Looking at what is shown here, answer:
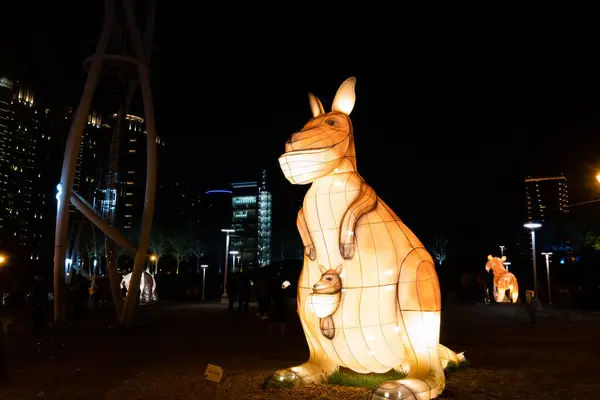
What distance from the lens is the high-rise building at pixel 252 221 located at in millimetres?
96562

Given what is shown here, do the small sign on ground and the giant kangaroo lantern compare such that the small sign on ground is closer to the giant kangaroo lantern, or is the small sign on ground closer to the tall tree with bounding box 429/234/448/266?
the giant kangaroo lantern

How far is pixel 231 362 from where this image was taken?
9156mm

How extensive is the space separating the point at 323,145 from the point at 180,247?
52.1 m

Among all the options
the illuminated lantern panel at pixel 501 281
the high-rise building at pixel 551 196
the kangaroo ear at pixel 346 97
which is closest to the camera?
the kangaroo ear at pixel 346 97

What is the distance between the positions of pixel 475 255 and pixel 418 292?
1814 inches

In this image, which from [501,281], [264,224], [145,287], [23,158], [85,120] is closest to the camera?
[85,120]

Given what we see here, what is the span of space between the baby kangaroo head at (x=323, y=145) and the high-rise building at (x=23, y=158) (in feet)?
249

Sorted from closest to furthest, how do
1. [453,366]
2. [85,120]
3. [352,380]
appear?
[352,380], [453,366], [85,120]

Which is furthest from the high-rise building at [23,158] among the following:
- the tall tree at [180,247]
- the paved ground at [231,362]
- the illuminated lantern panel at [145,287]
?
the paved ground at [231,362]

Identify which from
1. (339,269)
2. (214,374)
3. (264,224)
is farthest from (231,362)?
(264,224)

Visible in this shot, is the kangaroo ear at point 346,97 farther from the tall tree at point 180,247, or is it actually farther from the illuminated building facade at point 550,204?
the tall tree at point 180,247

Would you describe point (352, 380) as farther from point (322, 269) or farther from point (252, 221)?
point (252, 221)

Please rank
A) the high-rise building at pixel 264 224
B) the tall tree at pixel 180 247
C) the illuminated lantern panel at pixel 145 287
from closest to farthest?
1. the illuminated lantern panel at pixel 145 287
2. the tall tree at pixel 180 247
3. the high-rise building at pixel 264 224

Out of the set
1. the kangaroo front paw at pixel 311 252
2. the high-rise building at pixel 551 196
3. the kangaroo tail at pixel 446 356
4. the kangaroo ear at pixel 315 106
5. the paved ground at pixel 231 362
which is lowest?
the paved ground at pixel 231 362
